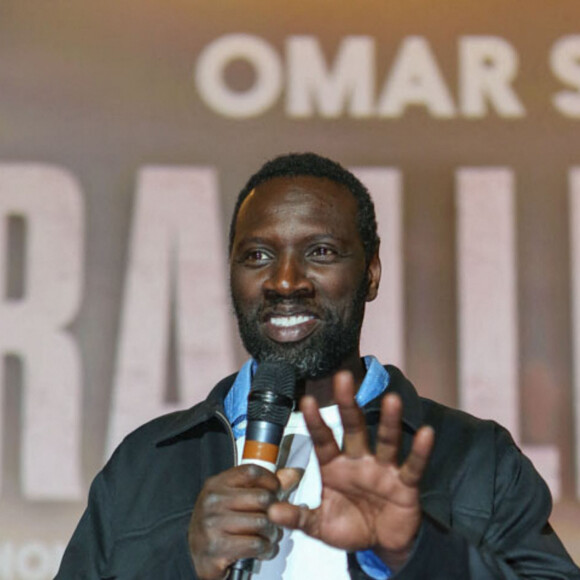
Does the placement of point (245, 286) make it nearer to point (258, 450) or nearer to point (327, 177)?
point (327, 177)

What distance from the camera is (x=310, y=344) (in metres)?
1.83

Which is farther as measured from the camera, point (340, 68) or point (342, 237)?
point (340, 68)

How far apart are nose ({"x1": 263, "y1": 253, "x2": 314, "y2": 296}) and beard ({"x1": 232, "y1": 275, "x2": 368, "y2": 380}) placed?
17 mm

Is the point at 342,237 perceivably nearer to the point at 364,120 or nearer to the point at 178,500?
the point at 178,500

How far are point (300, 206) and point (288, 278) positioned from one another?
0.16m

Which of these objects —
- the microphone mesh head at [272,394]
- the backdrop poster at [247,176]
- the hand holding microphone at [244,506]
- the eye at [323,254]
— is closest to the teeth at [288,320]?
the eye at [323,254]

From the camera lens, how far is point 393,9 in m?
3.46

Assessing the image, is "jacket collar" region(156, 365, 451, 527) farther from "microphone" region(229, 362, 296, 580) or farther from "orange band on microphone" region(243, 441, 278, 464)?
"orange band on microphone" region(243, 441, 278, 464)

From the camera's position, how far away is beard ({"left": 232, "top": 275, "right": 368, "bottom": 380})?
1.83 meters

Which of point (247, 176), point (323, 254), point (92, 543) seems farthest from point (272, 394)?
point (247, 176)

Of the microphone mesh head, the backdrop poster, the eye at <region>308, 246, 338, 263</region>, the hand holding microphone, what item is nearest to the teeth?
the eye at <region>308, 246, 338, 263</region>

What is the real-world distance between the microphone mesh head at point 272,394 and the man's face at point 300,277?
20 cm

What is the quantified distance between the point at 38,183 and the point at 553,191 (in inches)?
→ 61.8

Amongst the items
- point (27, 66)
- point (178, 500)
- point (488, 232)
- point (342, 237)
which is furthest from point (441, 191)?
point (178, 500)
